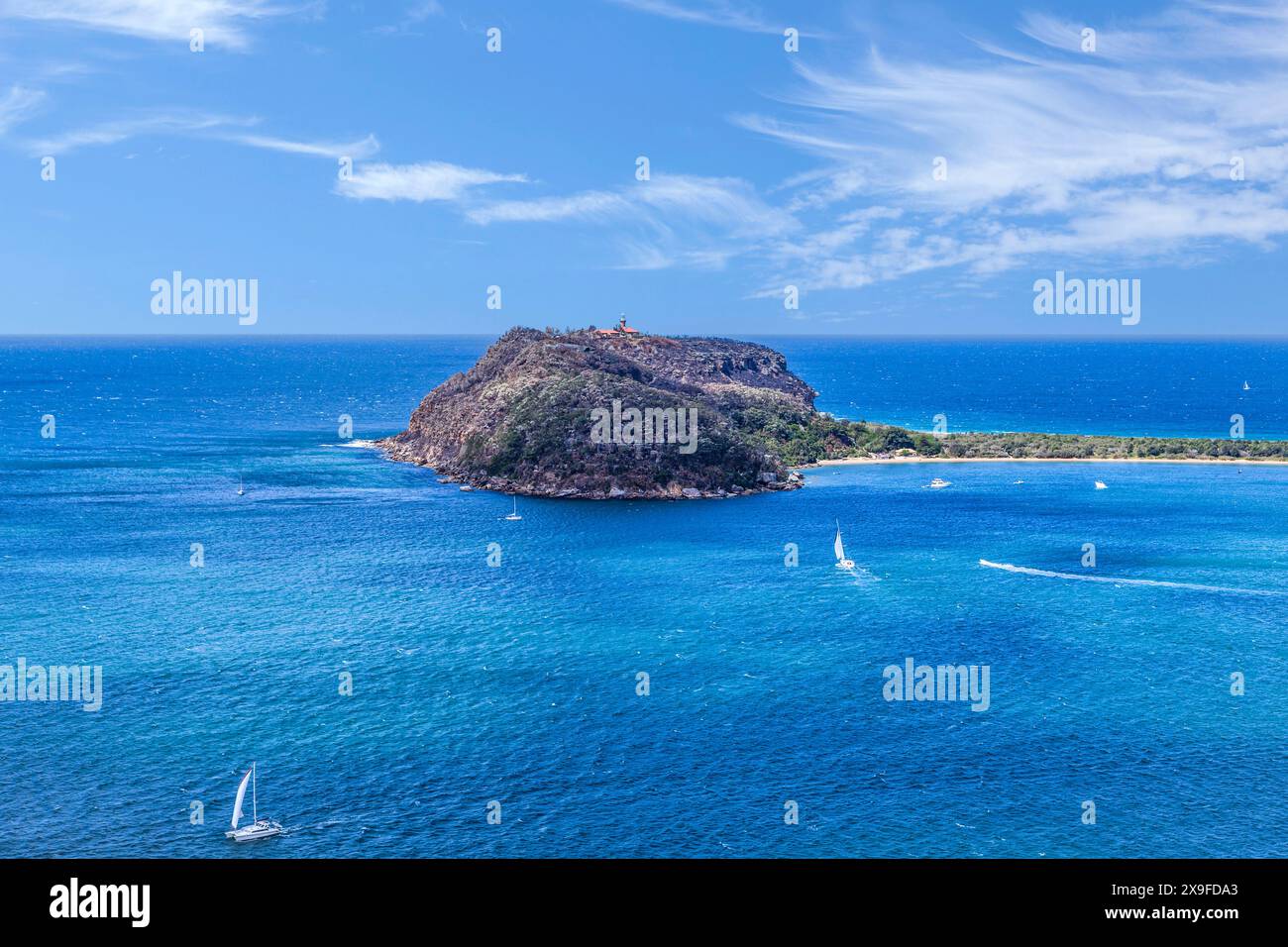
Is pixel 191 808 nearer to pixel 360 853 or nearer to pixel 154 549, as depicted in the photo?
pixel 360 853

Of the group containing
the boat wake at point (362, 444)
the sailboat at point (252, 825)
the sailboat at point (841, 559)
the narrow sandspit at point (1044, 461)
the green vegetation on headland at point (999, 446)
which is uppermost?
the boat wake at point (362, 444)

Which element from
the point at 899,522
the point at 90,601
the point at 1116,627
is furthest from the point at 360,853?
the point at 899,522

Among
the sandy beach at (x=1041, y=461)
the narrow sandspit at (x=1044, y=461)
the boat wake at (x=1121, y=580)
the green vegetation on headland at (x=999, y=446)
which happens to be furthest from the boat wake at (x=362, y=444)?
the boat wake at (x=1121, y=580)

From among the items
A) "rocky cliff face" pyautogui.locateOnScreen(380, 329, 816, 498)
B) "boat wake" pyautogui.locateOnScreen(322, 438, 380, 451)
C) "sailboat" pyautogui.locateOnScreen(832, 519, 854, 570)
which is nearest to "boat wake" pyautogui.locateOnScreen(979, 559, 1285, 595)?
"sailboat" pyautogui.locateOnScreen(832, 519, 854, 570)

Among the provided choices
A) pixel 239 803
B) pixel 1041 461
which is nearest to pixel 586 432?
pixel 1041 461

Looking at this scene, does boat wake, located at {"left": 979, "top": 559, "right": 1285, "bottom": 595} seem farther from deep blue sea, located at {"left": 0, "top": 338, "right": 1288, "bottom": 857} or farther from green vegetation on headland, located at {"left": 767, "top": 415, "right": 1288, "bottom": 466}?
green vegetation on headland, located at {"left": 767, "top": 415, "right": 1288, "bottom": 466}

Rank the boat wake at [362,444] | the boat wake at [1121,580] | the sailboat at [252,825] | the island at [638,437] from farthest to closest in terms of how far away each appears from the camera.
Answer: the boat wake at [362,444] → the island at [638,437] → the boat wake at [1121,580] → the sailboat at [252,825]

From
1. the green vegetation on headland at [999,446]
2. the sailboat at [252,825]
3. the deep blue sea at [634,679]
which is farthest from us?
the green vegetation on headland at [999,446]

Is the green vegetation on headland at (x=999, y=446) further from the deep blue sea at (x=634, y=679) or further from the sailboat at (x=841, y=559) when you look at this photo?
the sailboat at (x=841, y=559)
